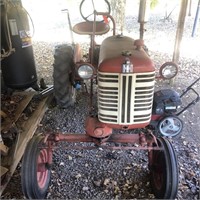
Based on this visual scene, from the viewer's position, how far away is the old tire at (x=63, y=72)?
2.94m

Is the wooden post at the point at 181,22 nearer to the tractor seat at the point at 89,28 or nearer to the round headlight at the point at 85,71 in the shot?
the tractor seat at the point at 89,28

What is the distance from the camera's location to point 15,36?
9.97 feet

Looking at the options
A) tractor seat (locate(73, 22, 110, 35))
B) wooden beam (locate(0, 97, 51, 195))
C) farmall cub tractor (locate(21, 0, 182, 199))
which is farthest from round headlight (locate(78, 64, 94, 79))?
tractor seat (locate(73, 22, 110, 35))

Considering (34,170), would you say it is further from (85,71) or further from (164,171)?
(164,171)

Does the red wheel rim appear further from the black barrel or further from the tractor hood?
the black barrel

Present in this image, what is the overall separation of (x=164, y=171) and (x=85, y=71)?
3.20 feet

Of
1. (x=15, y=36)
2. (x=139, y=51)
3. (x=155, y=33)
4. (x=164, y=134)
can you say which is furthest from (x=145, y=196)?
(x=155, y=33)

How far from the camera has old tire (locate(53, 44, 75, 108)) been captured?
2938mm

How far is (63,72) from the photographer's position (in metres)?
2.94

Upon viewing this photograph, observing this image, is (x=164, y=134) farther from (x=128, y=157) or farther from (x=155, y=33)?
(x=155, y=33)

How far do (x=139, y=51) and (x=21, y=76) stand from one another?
1804 mm

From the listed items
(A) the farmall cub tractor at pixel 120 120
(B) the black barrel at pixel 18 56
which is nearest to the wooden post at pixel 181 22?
(A) the farmall cub tractor at pixel 120 120

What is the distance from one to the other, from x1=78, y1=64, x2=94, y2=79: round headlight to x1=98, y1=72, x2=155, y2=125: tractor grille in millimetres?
129

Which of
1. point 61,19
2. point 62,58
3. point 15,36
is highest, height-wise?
point 15,36
